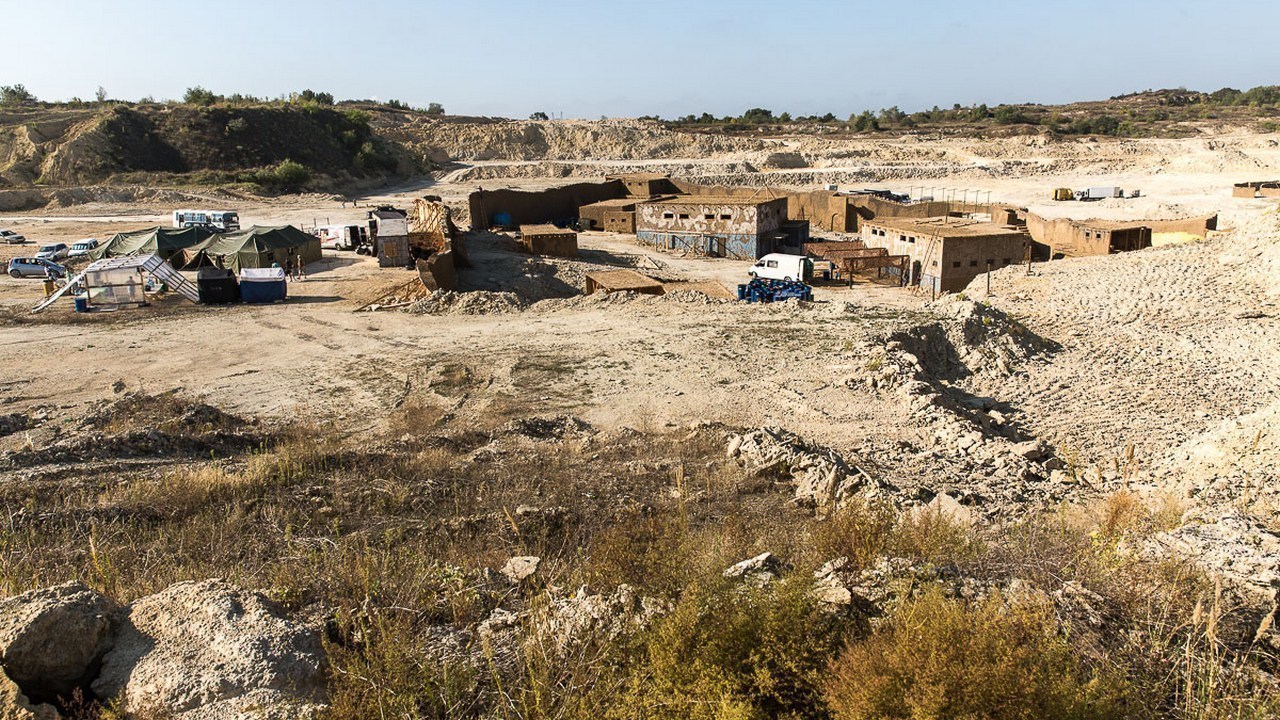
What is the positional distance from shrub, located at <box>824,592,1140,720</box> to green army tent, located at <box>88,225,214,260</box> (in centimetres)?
3131

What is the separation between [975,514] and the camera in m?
8.88

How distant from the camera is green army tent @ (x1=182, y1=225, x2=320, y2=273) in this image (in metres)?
28.1

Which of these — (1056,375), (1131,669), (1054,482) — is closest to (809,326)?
(1056,375)

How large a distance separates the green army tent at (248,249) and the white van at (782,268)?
16977 millimetres

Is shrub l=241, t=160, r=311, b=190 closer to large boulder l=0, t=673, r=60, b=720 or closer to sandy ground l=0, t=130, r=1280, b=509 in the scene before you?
sandy ground l=0, t=130, r=1280, b=509

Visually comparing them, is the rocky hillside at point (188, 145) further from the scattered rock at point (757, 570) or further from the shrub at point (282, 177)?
the scattered rock at point (757, 570)

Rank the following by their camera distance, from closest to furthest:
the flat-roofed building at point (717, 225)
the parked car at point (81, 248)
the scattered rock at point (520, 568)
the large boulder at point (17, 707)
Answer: the large boulder at point (17, 707) → the scattered rock at point (520, 568) → the parked car at point (81, 248) → the flat-roofed building at point (717, 225)

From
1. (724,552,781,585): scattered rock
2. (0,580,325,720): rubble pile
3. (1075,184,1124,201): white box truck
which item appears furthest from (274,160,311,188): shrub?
(724,552,781,585): scattered rock

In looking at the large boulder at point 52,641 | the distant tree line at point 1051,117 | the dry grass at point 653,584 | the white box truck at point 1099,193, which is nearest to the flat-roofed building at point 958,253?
the dry grass at point 653,584

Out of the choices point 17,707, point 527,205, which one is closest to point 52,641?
point 17,707

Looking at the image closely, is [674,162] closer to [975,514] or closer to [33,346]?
[33,346]

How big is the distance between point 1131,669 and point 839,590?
160cm

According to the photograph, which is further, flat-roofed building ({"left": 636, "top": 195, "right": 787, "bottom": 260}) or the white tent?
flat-roofed building ({"left": 636, "top": 195, "right": 787, "bottom": 260})

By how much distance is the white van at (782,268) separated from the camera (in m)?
29.5
